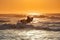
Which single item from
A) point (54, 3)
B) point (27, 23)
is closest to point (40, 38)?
point (27, 23)

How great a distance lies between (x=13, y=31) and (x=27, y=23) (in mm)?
232

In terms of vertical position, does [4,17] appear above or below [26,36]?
above

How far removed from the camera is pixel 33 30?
58.3 inches

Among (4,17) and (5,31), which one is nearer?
(5,31)

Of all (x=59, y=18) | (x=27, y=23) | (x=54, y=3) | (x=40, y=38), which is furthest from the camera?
(x=54, y=3)

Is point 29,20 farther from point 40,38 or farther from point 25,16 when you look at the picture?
point 40,38

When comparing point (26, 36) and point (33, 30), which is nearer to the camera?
point (26, 36)

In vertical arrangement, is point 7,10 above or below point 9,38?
A: above

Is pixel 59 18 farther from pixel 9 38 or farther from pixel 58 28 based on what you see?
pixel 9 38

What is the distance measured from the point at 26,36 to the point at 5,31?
23cm

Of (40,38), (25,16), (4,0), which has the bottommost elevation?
(40,38)

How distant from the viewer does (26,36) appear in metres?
1.35

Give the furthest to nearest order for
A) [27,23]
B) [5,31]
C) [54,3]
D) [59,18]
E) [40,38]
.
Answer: [54,3] < [59,18] < [27,23] < [5,31] < [40,38]

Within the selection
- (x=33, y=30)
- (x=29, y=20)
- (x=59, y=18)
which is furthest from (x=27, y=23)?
(x=59, y=18)
